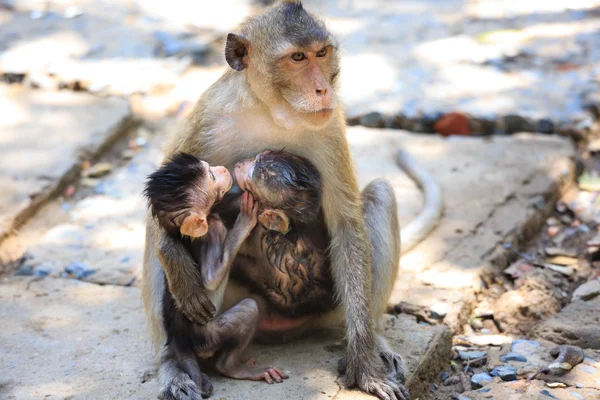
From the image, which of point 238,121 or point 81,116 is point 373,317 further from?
point 81,116

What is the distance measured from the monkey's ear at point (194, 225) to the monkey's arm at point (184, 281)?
0.53 ft

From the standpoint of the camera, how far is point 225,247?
4.21 m

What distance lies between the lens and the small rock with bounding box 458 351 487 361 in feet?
16.0

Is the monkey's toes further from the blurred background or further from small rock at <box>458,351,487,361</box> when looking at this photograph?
small rock at <box>458,351,487,361</box>

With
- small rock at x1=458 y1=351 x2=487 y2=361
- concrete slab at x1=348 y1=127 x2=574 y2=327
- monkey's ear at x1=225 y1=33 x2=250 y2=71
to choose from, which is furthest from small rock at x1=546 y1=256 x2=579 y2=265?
monkey's ear at x1=225 y1=33 x2=250 y2=71

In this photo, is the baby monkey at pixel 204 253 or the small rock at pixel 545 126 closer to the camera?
the baby monkey at pixel 204 253

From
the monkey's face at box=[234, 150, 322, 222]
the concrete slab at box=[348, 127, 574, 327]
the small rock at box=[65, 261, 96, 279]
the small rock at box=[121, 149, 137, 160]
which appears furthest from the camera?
the small rock at box=[121, 149, 137, 160]

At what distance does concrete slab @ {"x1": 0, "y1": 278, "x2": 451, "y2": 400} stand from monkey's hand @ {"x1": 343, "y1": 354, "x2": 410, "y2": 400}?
0.07m

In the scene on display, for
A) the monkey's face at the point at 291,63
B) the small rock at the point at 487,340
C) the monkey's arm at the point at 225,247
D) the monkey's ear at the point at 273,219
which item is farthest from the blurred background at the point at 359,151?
the monkey's face at the point at 291,63

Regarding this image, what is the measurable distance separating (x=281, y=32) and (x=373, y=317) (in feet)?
5.22

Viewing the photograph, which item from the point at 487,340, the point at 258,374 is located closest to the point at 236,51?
the point at 258,374

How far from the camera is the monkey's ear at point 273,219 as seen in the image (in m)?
4.25

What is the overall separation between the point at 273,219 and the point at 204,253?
15.2 inches

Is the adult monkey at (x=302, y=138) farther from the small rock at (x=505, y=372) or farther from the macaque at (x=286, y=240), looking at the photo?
the small rock at (x=505, y=372)
